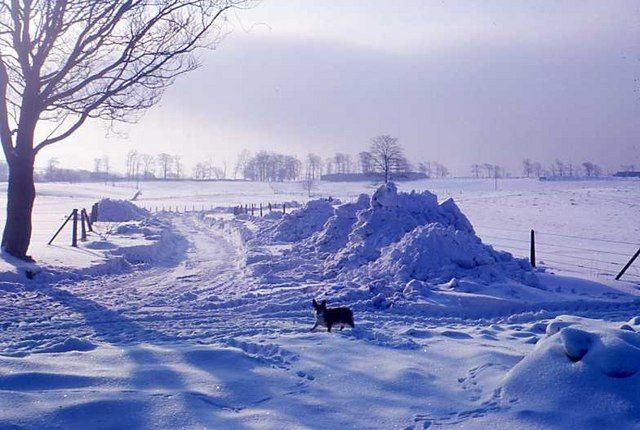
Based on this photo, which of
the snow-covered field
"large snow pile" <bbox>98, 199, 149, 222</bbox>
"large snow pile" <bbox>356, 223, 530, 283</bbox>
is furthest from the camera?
"large snow pile" <bbox>98, 199, 149, 222</bbox>

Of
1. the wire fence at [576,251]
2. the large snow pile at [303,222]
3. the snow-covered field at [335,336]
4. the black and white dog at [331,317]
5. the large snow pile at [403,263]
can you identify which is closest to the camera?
the snow-covered field at [335,336]

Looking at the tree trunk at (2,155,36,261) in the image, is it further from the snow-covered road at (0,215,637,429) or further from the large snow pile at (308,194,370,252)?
the large snow pile at (308,194,370,252)

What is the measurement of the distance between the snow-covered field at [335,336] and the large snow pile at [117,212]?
31.5 m

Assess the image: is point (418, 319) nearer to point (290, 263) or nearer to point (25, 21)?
point (290, 263)

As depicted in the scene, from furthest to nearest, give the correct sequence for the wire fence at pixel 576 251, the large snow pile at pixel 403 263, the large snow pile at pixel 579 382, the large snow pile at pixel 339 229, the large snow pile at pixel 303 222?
the large snow pile at pixel 303 222 < the large snow pile at pixel 339 229 < the wire fence at pixel 576 251 < the large snow pile at pixel 403 263 < the large snow pile at pixel 579 382

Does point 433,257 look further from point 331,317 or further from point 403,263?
point 331,317

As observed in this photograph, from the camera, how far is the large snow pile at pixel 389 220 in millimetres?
15531

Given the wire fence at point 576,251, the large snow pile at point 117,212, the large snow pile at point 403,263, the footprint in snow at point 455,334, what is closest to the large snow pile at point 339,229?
the large snow pile at point 403,263

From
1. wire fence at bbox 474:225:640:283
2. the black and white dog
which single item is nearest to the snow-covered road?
the black and white dog

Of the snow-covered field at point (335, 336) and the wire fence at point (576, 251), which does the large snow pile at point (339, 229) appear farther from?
the wire fence at point (576, 251)

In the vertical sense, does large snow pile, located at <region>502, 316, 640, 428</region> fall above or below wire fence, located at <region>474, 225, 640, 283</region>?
above

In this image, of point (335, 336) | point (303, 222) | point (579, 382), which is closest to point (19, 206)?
point (335, 336)

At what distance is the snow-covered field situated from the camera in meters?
5.16

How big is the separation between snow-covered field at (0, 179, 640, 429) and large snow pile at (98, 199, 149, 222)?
103 ft
